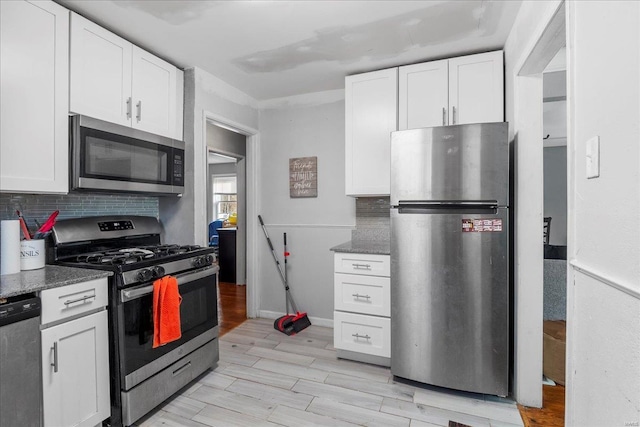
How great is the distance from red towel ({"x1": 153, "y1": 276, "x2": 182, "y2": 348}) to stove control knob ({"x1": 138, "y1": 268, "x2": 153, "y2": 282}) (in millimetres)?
54

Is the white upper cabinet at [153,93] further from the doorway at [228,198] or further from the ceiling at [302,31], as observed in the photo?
the doorway at [228,198]

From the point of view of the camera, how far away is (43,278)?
1550 millimetres

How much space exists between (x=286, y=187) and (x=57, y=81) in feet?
6.97

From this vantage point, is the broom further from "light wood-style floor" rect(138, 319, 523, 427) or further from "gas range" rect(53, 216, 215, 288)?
"gas range" rect(53, 216, 215, 288)

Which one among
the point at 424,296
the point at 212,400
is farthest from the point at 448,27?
the point at 212,400

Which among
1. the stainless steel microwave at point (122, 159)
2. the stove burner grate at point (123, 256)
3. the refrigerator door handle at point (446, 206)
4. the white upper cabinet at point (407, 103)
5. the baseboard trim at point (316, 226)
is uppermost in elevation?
the white upper cabinet at point (407, 103)

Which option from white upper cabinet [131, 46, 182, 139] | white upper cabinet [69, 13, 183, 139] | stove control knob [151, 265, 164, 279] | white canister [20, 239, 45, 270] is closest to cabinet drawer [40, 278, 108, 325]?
stove control knob [151, 265, 164, 279]

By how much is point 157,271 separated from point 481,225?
2.01 meters

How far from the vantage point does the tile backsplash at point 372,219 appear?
3084 millimetres

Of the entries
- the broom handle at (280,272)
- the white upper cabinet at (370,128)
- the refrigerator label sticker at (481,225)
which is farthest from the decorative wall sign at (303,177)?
the refrigerator label sticker at (481,225)

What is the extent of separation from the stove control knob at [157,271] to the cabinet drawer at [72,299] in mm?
245

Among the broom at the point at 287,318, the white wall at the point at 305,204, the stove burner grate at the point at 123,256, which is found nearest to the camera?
the stove burner grate at the point at 123,256

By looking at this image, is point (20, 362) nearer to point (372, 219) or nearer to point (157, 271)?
point (157, 271)

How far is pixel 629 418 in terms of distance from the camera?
79cm
